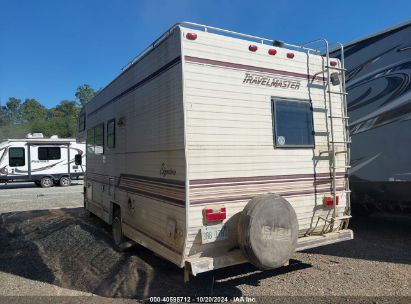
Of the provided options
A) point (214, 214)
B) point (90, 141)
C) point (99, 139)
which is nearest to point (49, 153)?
point (90, 141)

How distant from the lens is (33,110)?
8838cm

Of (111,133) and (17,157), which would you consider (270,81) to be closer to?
(111,133)

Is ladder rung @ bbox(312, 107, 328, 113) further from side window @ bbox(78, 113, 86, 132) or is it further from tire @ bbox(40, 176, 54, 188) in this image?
tire @ bbox(40, 176, 54, 188)

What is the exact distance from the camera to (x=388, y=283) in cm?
508

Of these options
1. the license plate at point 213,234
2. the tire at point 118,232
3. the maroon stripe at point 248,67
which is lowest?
the tire at point 118,232

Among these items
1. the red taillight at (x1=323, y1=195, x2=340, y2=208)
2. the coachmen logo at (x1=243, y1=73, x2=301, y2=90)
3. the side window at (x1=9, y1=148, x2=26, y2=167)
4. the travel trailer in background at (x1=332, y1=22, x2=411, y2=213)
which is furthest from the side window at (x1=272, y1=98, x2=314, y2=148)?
the side window at (x1=9, y1=148, x2=26, y2=167)

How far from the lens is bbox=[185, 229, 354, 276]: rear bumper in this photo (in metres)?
4.36

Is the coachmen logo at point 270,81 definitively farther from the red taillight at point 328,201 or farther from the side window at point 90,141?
the side window at point 90,141

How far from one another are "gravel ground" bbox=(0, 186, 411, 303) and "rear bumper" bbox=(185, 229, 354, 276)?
1.56 ft

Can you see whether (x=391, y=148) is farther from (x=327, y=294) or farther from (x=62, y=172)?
(x=62, y=172)

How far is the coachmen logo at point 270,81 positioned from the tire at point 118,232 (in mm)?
3366

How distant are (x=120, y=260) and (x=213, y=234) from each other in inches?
93.4

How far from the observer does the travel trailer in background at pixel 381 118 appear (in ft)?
22.1

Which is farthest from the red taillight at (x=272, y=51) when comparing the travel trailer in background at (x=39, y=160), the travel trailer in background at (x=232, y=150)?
the travel trailer in background at (x=39, y=160)
